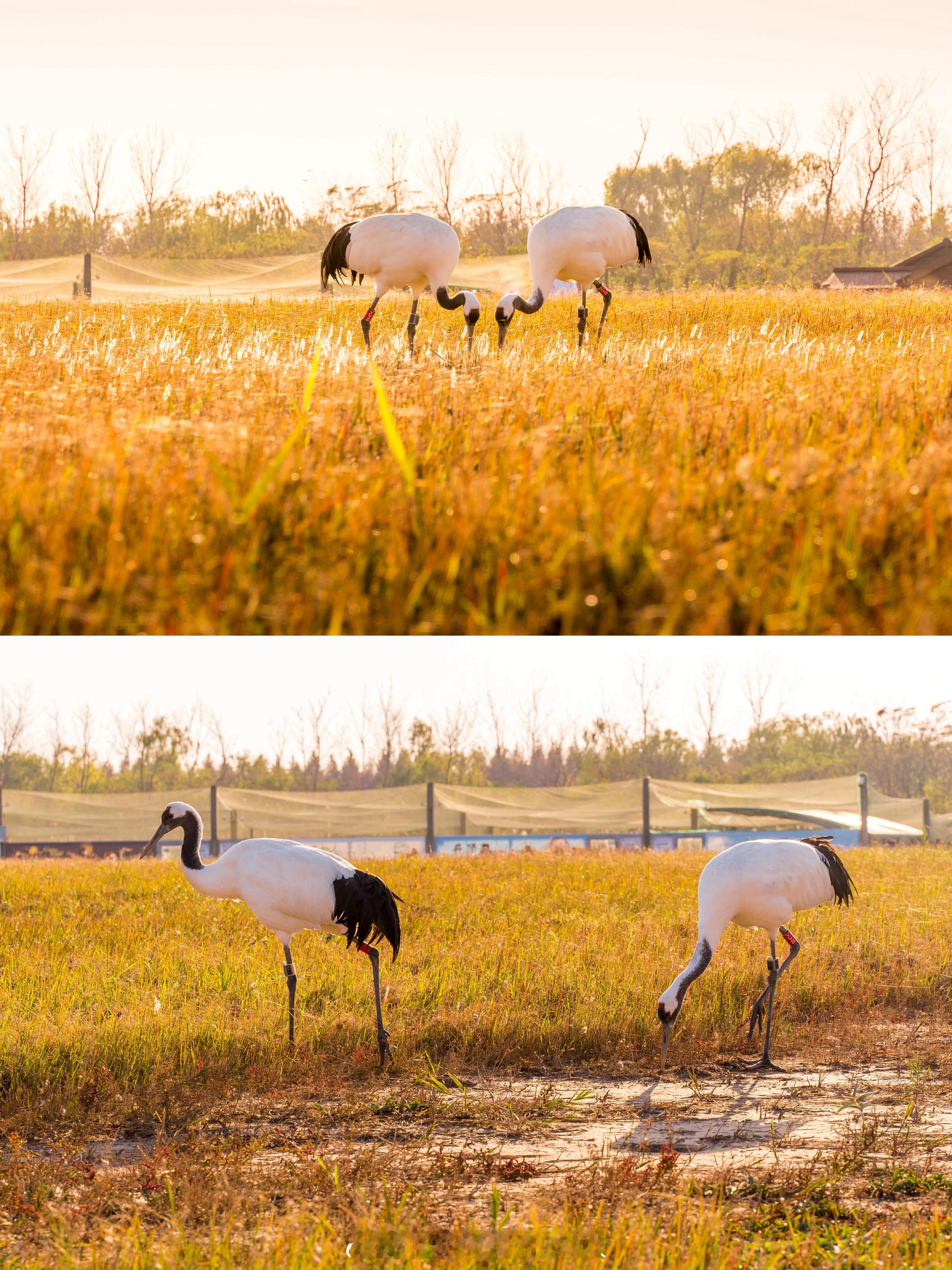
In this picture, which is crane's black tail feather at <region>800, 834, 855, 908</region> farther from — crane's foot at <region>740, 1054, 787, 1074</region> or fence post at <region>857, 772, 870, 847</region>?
fence post at <region>857, 772, 870, 847</region>

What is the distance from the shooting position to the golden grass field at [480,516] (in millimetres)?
3525

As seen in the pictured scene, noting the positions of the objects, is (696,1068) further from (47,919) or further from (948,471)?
(47,919)

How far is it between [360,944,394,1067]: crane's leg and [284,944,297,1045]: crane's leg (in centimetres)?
52

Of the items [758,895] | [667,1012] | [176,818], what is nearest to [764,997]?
[758,895]

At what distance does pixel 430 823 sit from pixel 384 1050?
14.9m

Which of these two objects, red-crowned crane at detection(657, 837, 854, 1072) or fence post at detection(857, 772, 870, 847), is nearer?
red-crowned crane at detection(657, 837, 854, 1072)

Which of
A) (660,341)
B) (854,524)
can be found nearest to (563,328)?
(660,341)

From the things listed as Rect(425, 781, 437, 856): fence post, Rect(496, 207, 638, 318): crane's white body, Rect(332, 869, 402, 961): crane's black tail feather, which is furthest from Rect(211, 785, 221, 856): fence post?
Rect(496, 207, 638, 318): crane's white body

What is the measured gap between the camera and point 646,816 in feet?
70.3

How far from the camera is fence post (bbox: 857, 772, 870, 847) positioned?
70.2 ft

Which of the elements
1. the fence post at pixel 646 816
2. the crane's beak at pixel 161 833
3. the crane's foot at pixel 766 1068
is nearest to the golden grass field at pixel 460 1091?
the crane's foot at pixel 766 1068

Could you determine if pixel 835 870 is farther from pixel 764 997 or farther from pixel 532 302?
pixel 532 302

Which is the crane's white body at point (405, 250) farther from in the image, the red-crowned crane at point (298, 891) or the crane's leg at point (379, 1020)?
the crane's leg at point (379, 1020)

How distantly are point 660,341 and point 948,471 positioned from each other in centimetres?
468
